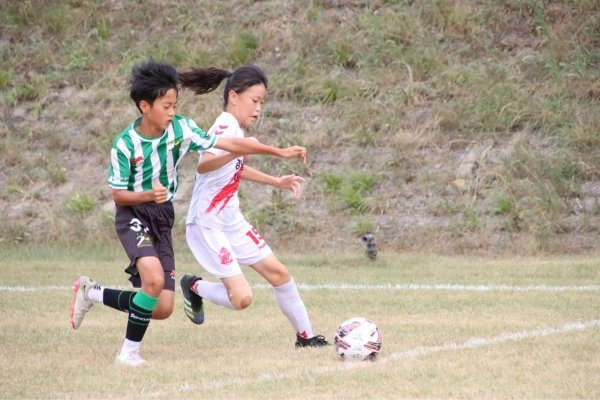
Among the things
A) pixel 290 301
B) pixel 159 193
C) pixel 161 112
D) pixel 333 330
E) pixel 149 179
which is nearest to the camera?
pixel 159 193

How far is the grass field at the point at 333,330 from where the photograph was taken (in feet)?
18.7

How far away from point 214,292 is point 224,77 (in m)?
1.44

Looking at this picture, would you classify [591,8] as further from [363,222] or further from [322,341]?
[322,341]

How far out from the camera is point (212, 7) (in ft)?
56.1

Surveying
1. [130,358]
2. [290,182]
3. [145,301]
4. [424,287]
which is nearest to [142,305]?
[145,301]

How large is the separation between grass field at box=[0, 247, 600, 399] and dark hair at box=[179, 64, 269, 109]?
1.66 m

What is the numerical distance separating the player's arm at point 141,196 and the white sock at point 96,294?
66 cm

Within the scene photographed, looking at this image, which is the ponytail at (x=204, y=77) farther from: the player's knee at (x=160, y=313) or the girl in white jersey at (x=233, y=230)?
the player's knee at (x=160, y=313)

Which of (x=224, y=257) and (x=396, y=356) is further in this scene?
(x=224, y=257)

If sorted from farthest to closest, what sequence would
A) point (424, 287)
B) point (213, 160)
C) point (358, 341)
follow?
point (424, 287) < point (213, 160) < point (358, 341)

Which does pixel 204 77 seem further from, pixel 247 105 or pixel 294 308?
pixel 294 308

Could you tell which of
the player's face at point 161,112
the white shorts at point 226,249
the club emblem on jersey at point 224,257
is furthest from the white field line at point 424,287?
the player's face at point 161,112

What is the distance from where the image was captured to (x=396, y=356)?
6.53 meters

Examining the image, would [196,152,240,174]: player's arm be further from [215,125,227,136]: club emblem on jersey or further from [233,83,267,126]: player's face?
[233,83,267,126]: player's face
